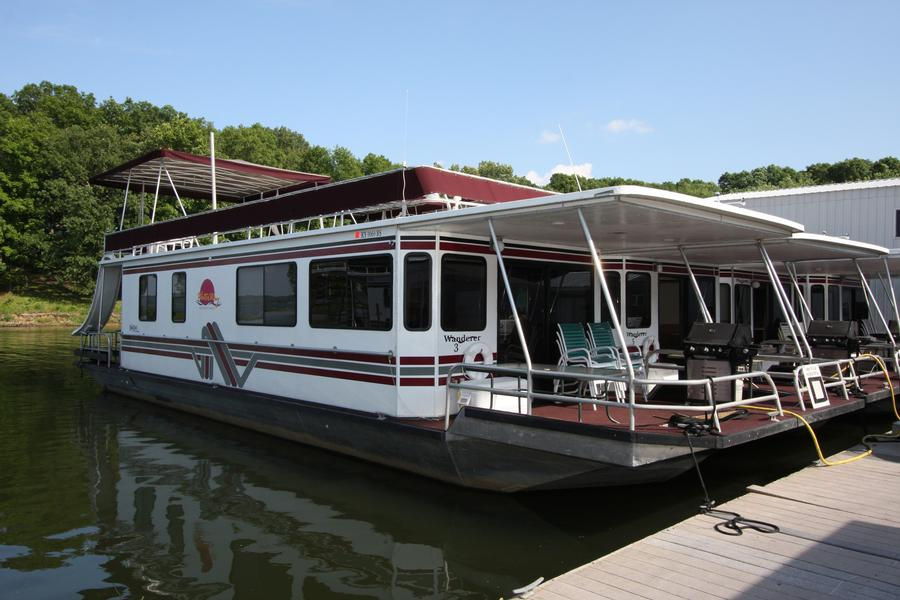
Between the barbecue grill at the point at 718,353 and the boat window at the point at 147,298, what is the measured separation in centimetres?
933

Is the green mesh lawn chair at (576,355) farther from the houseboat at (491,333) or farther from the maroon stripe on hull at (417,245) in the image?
the maroon stripe on hull at (417,245)

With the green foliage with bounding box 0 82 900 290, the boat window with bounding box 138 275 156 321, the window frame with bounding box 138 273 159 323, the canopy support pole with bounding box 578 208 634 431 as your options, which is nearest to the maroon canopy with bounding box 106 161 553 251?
the window frame with bounding box 138 273 159 323

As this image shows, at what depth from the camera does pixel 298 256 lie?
880 cm

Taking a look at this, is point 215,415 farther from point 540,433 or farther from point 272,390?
point 540,433

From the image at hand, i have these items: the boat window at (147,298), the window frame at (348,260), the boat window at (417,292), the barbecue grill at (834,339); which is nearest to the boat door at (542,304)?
the boat window at (417,292)

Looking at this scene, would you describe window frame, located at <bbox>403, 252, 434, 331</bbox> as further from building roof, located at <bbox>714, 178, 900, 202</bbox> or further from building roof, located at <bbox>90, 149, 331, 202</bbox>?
building roof, located at <bbox>714, 178, 900, 202</bbox>

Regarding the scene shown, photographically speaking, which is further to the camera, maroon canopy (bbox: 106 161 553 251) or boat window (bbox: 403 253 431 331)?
maroon canopy (bbox: 106 161 553 251)

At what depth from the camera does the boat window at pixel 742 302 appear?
1293cm

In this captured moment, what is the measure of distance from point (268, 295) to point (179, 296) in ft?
9.64

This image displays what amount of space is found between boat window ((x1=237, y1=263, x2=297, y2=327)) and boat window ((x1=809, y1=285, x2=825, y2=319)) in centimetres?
1230

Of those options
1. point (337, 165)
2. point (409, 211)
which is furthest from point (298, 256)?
point (337, 165)

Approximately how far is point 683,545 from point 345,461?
4729 mm

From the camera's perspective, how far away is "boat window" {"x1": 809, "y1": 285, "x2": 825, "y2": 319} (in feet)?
51.5

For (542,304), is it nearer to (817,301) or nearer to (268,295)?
(268,295)
